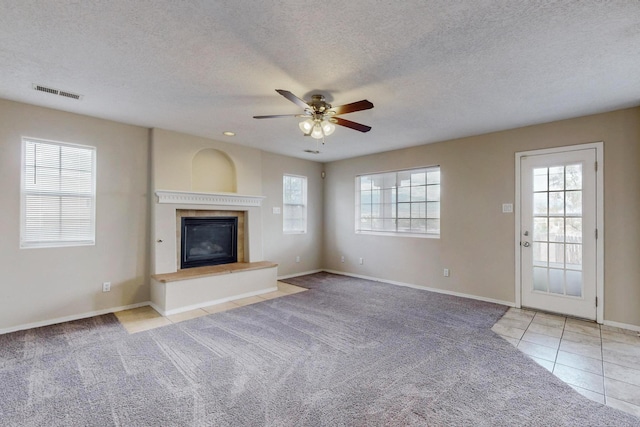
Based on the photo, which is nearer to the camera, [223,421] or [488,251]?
[223,421]

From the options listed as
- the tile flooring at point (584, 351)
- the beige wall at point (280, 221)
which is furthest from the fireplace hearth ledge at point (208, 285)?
the tile flooring at point (584, 351)

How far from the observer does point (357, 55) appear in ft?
7.70

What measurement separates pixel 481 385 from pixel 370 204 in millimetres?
4177

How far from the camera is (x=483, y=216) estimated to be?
15.0ft

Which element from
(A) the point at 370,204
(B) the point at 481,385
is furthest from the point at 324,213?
(B) the point at 481,385

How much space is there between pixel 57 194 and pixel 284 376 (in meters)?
3.56

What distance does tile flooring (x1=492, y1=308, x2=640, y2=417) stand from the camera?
2.26 meters


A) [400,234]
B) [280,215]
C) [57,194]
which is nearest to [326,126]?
[400,234]

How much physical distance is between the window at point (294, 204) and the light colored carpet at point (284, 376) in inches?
109

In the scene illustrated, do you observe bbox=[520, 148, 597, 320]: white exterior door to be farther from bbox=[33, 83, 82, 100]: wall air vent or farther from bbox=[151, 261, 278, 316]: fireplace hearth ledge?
bbox=[33, 83, 82, 100]: wall air vent

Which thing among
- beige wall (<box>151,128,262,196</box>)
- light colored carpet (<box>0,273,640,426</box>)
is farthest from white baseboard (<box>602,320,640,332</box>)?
beige wall (<box>151,128,262,196</box>)

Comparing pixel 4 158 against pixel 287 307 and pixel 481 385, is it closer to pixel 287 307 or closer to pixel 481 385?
pixel 287 307

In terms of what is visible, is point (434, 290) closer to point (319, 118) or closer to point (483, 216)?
point (483, 216)

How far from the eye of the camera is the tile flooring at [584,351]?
2.26m
